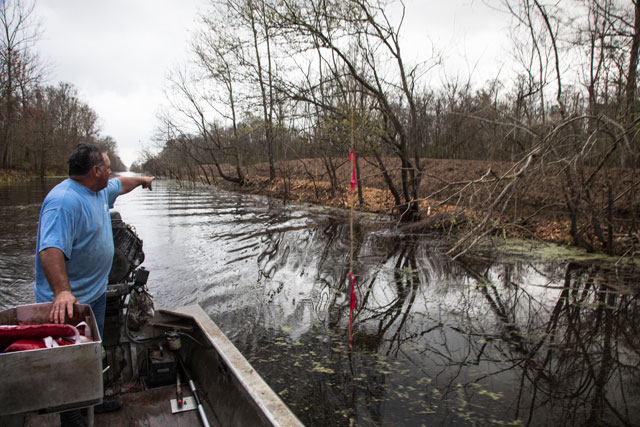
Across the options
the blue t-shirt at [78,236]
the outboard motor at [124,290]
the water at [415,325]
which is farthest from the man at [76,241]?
the water at [415,325]

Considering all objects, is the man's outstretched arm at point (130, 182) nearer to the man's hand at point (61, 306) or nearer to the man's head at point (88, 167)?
the man's head at point (88, 167)

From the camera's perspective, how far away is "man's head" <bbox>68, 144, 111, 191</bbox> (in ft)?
8.96

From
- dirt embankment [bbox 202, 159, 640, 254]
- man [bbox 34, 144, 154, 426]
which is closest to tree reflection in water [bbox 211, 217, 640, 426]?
dirt embankment [bbox 202, 159, 640, 254]

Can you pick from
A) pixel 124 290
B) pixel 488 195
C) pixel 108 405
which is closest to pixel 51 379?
pixel 108 405

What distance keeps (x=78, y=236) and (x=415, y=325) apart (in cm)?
471

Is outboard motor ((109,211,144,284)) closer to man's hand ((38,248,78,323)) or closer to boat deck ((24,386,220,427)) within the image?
boat deck ((24,386,220,427))

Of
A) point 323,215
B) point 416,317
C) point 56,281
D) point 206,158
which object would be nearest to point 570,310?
point 416,317

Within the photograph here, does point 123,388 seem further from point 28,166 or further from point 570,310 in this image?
point 28,166

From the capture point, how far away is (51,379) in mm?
1946

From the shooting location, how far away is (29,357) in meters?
1.89

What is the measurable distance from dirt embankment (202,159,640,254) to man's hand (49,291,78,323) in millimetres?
3154

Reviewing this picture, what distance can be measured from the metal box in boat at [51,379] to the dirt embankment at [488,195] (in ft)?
11.0

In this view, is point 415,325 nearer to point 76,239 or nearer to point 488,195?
point 488,195

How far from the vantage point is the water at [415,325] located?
160 inches
